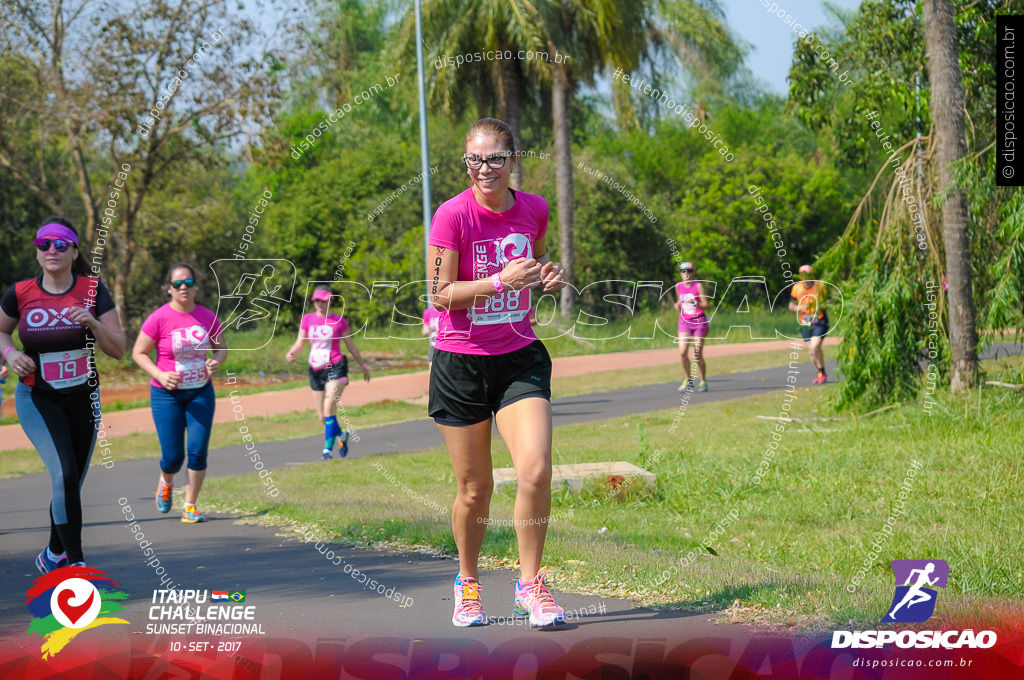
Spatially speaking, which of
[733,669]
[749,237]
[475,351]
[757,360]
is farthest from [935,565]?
[749,237]

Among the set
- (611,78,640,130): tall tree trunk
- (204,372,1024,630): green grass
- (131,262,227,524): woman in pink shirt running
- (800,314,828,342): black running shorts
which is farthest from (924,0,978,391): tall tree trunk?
(611,78,640,130): tall tree trunk

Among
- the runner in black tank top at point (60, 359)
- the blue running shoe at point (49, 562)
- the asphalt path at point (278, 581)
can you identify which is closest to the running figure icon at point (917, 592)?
the asphalt path at point (278, 581)

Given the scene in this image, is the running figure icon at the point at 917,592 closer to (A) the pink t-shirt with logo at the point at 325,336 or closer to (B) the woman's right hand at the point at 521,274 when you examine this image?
(B) the woman's right hand at the point at 521,274

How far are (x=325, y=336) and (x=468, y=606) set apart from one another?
7.45 meters

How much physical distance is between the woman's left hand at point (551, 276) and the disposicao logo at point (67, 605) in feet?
8.39

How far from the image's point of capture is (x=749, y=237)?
3341 centimetres

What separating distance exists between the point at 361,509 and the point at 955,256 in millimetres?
6659

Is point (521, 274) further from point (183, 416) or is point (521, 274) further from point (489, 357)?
point (183, 416)

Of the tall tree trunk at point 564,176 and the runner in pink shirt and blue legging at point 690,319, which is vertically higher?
the tall tree trunk at point 564,176

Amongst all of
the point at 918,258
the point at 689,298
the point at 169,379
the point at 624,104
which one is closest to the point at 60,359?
the point at 169,379

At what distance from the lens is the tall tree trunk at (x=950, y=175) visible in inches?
431

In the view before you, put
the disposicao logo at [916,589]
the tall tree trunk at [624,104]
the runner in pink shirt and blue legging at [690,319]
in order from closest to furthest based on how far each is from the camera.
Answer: the disposicao logo at [916,589] < the runner in pink shirt and blue legging at [690,319] < the tall tree trunk at [624,104]

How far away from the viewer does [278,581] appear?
6.00 meters

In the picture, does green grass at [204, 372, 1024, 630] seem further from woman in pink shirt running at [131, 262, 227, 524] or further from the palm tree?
the palm tree
